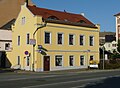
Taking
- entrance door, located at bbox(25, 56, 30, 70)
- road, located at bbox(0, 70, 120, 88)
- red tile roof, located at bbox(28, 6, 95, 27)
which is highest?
red tile roof, located at bbox(28, 6, 95, 27)

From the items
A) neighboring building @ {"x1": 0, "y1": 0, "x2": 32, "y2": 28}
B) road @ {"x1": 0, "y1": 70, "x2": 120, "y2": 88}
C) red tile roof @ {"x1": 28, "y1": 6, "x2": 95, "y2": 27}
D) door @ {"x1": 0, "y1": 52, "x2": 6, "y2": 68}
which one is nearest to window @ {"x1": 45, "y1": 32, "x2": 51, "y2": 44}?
red tile roof @ {"x1": 28, "y1": 6, "x2": 95, "y2": 27}

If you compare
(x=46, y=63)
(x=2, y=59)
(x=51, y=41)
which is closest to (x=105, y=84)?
(x=46, y=63)

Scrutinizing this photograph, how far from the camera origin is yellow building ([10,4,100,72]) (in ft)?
149

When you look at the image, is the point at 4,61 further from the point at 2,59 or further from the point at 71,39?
the point at 71,39

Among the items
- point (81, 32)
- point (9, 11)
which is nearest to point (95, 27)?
point (81, 32)

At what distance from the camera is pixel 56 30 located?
155ft

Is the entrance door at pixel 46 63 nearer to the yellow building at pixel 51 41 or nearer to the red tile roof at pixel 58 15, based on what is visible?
the yellow building at pixel 51 41

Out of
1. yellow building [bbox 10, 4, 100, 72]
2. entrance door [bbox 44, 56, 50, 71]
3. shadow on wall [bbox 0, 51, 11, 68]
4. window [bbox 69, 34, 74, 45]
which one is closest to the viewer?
yellow building [bbox 10, 4, 100, 72]

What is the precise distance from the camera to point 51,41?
46594 millimetres

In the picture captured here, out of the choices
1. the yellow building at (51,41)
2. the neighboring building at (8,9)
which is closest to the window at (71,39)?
the yellow building at (51,41)

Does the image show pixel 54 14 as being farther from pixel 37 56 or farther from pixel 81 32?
pixel 37 56

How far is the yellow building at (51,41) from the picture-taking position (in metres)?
45.3

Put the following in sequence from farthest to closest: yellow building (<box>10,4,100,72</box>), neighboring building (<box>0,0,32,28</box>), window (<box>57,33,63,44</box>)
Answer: neighboring building (<box>0,0,32,28</box>) → window (<box>57,33,63,44</box>) → yellow building (<box>10,4,100,72</box>)

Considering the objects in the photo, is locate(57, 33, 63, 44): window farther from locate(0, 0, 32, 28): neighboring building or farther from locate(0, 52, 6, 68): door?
locate(0, 0, 32, 28): neighboring building
